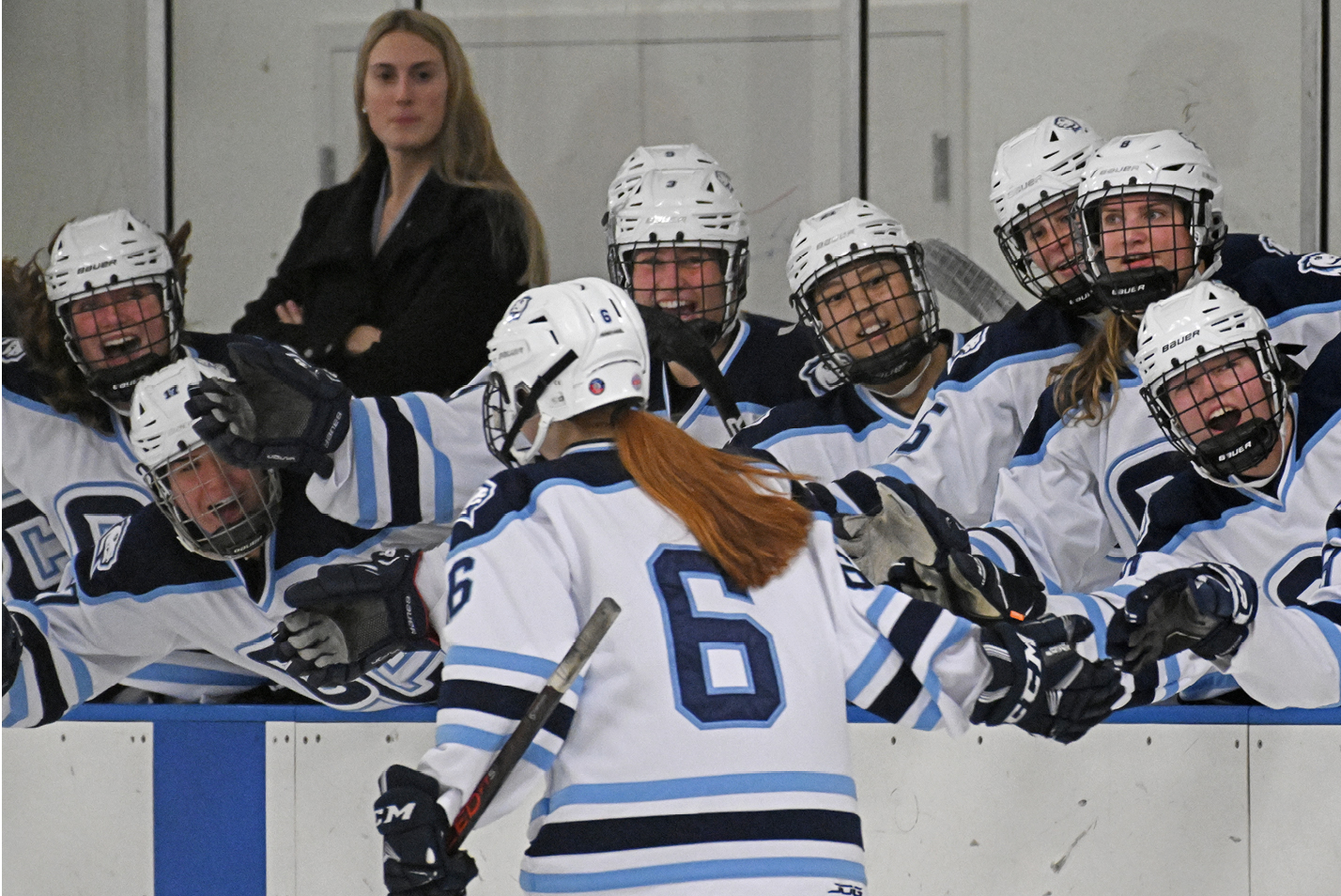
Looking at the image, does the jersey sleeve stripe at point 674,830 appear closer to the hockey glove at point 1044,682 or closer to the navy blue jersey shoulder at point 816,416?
the hockey glove at point 1044,682

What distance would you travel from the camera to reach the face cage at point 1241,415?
2.37 metres

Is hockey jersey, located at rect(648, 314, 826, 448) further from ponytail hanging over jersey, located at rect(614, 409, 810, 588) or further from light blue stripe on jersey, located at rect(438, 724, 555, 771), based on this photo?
light blue stripe on jersey, located at rect(438, 724, 555, 771)

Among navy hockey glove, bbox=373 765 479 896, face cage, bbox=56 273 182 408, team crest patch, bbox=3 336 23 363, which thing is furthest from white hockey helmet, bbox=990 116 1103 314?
team crest patch, bbox=3 336 23 363

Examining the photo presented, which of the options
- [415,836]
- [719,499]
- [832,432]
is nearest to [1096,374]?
[832,432]

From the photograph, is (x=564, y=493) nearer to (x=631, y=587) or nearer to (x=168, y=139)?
(x=631, y=587)

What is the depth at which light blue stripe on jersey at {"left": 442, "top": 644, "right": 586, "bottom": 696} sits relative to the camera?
164cm

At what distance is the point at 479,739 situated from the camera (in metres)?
1.63

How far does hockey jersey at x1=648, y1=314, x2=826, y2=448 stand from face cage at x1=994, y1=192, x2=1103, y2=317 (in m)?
0.40

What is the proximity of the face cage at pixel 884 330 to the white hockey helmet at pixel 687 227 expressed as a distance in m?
0.14

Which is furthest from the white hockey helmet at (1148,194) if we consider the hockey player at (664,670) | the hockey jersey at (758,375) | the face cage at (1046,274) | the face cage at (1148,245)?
the hockey player at (664,670)

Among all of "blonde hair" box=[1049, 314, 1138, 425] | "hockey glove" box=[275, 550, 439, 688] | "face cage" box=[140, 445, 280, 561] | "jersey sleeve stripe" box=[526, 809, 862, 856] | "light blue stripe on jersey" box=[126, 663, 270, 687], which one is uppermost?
"blonde hair" box=[1049, 314, 1138, 425]

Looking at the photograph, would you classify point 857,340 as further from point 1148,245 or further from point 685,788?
point 685,788

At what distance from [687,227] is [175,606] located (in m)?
1.09

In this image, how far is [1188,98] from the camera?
3.72m
